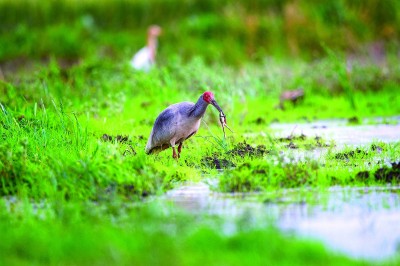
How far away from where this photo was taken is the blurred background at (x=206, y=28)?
22.5 metres

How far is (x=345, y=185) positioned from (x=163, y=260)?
3.00 meters

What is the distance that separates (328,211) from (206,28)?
58.6ft

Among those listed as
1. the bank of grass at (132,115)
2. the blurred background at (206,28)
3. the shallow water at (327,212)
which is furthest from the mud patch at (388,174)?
the blurred background at (206,28)

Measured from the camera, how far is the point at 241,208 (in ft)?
20.9

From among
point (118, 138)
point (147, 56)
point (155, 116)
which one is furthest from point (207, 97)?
point (147, 56)

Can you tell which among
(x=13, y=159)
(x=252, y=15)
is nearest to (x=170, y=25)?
(x=252, y=15)

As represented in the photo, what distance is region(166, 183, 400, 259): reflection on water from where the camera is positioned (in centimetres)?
532

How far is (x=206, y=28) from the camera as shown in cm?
2373

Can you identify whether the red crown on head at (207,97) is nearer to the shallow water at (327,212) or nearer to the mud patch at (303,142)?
the shallow water at (327,212)

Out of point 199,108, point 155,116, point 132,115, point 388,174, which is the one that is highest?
point 132,115

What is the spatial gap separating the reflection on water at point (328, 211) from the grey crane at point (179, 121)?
1190 mm

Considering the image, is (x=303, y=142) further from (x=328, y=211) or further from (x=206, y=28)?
(x=206, y=28)

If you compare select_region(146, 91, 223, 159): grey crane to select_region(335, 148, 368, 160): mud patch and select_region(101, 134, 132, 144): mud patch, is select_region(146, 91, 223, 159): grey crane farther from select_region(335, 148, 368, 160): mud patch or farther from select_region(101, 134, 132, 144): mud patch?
select_region(335, 148, 368, 160): mud patch

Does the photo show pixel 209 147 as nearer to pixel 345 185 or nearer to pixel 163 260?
pixel 345 185
